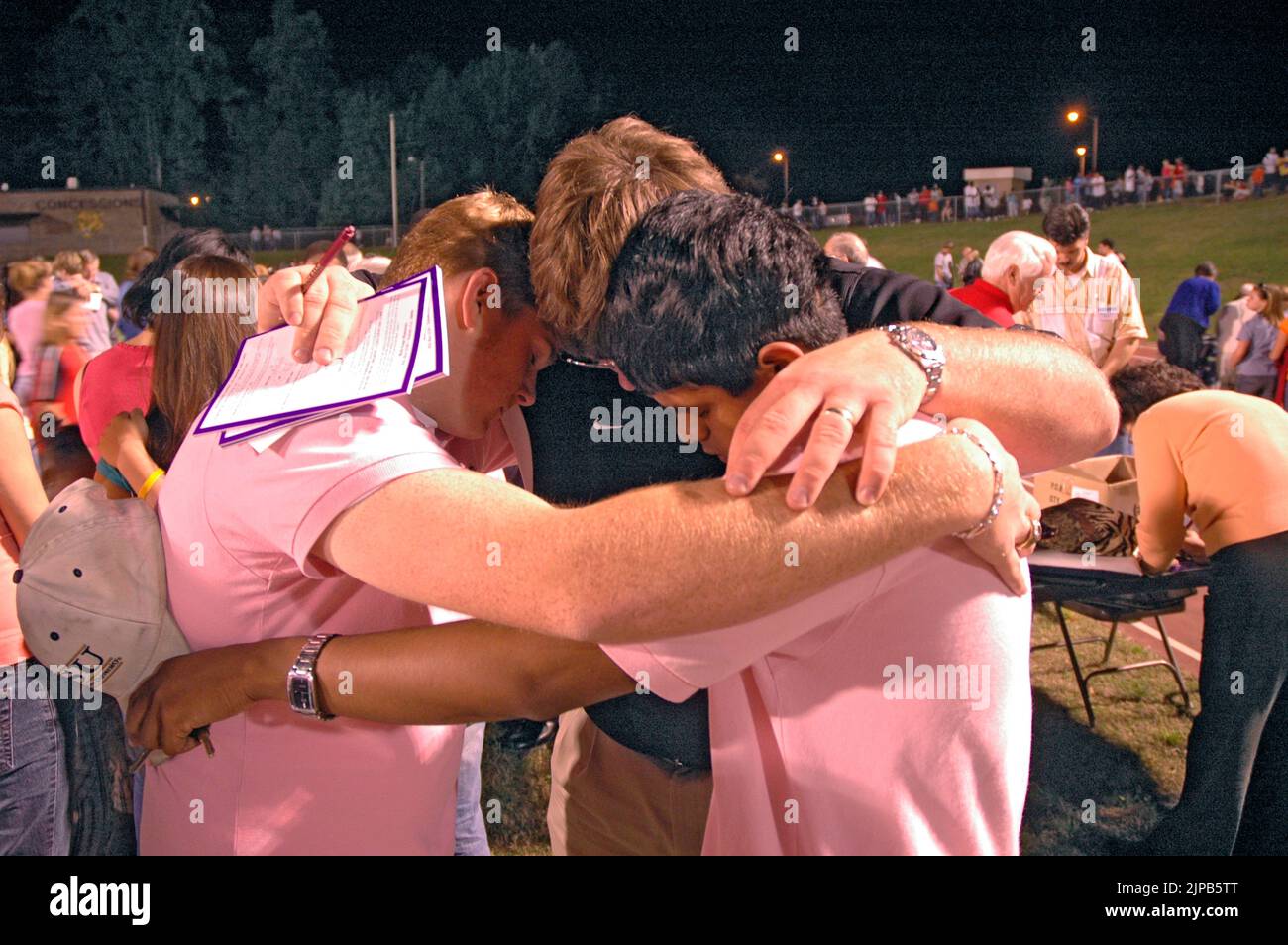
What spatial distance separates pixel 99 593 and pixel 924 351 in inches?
40.8

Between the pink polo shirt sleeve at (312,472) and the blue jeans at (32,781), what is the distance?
98 cm

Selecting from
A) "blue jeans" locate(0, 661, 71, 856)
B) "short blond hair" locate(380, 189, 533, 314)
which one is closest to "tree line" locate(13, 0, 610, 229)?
"short blond hair" locate(380, 189, 533, 314)

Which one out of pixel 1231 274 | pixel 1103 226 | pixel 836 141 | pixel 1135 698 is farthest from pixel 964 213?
pixel 1135 698

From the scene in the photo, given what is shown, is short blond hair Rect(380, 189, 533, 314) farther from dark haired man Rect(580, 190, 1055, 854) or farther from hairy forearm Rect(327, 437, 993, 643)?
hairy forearm Rect(327, 437, 993, 643)

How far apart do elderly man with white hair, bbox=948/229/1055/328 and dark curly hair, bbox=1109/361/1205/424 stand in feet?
4.40

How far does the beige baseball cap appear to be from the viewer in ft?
→ 3.72

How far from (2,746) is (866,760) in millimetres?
1554

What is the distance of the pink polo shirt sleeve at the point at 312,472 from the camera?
964mm

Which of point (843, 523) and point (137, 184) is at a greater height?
point (137, 184)

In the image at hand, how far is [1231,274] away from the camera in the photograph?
19391 mm

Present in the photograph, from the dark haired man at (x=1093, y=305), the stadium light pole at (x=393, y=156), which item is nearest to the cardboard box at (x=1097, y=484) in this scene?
the dark haired man at (x=1093, y=305)

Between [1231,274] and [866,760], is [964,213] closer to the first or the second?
[1231,274]

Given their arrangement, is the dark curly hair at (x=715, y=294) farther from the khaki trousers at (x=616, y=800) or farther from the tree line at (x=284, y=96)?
the tree line at (x=284, y=96)

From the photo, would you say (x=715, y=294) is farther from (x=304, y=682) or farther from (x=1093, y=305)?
(x=1093, y=305)
